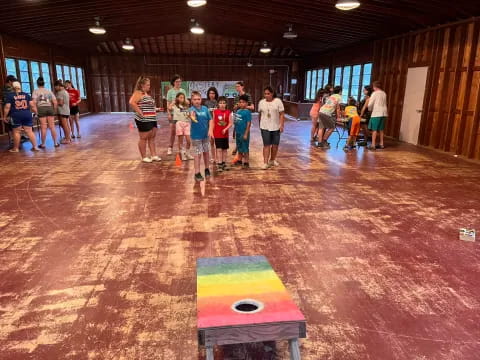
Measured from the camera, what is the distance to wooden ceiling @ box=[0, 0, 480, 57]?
851cm

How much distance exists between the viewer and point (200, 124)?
5.42 metres

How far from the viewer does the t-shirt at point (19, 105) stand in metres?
7.55

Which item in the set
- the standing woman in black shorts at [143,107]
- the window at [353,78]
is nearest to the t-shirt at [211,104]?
the standing woman in black shorts at [143,107]

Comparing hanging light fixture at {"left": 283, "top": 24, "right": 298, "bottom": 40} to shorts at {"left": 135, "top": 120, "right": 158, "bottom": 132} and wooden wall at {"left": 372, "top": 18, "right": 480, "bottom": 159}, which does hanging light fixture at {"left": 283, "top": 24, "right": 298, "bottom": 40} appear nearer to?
wooden wall at {"left": 372, "top": 18, "right": 480, "bottom": 159}

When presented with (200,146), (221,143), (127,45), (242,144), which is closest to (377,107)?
(242,144)

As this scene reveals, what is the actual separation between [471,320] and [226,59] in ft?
61.7

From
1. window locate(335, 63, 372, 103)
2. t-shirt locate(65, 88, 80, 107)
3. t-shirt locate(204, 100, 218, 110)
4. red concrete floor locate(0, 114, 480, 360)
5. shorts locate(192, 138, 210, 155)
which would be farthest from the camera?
window locate(335, 63, 372, 103)

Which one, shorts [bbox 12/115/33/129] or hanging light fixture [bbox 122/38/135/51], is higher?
hanging light fixture [bbox 122/38/135/51]

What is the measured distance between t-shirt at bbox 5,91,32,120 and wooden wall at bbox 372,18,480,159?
9133 mm

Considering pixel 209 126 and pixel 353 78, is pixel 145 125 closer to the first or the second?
pixel 209 126

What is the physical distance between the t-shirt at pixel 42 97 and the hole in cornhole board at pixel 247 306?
7820 mm

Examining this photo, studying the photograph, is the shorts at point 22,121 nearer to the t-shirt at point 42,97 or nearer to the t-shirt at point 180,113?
the t-shirt at point 42,97

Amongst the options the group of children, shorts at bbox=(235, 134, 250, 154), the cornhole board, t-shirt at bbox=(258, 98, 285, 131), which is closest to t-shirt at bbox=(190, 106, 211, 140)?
the group of children

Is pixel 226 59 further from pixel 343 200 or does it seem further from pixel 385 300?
pixel 385 300
